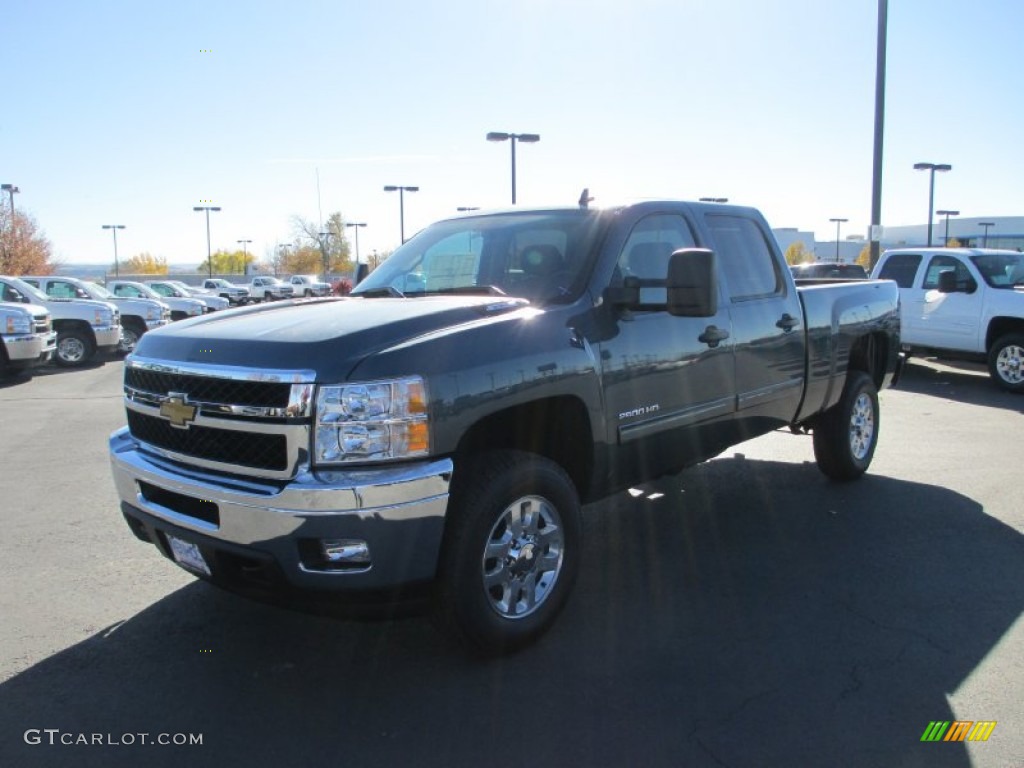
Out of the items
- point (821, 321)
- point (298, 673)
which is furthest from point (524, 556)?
point (821, 321)

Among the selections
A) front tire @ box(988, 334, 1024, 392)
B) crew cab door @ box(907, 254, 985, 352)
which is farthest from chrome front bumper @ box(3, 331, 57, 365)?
front tire @ box(988, 334, 1024, 392)

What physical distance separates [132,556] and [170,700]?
6.13ft

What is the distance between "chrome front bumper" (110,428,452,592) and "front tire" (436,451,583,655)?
16 centimetres

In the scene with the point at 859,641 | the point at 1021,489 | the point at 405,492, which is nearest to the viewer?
the point at 405,492

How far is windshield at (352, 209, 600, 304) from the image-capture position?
13.4 ft

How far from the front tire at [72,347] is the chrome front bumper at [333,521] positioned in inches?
606

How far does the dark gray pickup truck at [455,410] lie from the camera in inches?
119

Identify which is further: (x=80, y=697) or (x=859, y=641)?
(x=859, y=641)

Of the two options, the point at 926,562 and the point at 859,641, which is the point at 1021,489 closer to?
the point at 926,562

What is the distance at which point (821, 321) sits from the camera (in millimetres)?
5738

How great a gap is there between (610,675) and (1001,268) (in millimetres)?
11256

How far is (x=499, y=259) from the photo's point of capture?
4.44 m

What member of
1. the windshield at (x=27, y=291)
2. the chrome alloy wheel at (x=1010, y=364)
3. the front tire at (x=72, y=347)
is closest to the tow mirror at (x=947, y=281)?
the chrome alloy wheel at (x=1010, y=364)
